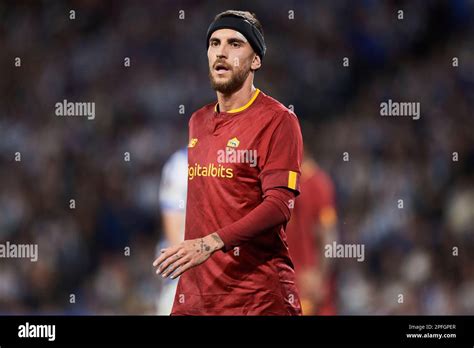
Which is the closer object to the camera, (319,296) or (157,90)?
(319,296)

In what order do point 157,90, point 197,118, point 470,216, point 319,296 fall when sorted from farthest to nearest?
point 157,90
point 470,216
point 319,296
point 197,118

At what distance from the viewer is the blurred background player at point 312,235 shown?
672 centimetres

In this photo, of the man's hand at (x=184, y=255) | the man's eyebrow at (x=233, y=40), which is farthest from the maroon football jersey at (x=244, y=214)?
the man's eyebrow at (x=233, y=40)

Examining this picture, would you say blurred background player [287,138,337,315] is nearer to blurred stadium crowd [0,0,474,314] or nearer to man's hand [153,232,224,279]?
blurred stadium crowd [0,0,474,314]

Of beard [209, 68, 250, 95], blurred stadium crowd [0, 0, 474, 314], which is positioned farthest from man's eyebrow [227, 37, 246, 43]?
blurred stadium crowd [0, 0, 474, 314]

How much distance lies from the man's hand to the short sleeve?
392mm

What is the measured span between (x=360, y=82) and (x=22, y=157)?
2.86 meters

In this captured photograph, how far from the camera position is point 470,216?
300 inches

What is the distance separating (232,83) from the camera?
4.48 m

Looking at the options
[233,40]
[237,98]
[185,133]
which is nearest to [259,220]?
[237,98]

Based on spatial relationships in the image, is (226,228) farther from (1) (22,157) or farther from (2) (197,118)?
(1) (22,157)

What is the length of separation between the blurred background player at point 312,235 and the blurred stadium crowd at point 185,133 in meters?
0.68

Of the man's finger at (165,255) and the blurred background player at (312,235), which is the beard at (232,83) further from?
the blurred background player at (312,235)

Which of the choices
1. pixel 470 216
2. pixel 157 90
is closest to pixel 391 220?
pixel 470 216
